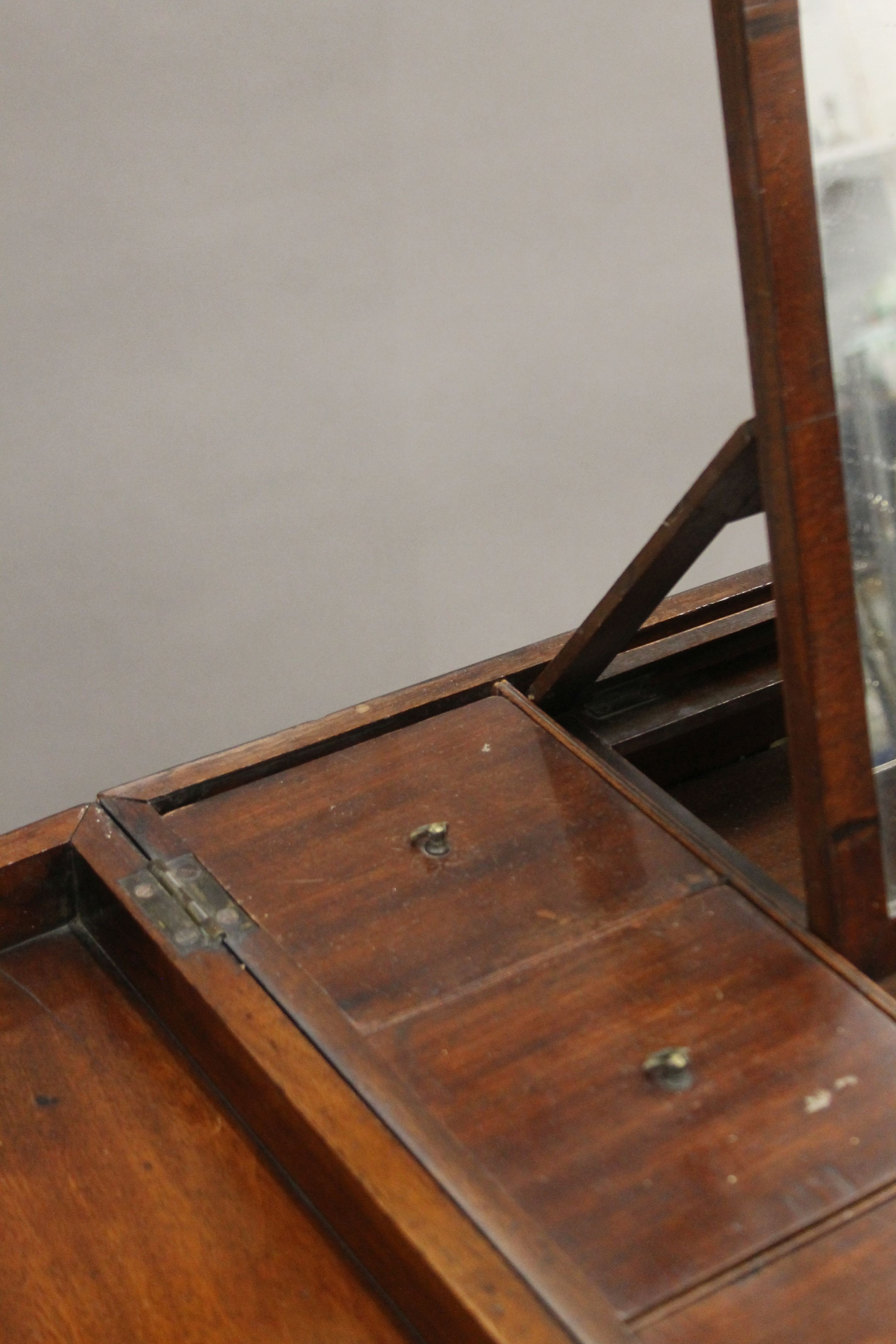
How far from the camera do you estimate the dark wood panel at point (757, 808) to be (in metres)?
1.52

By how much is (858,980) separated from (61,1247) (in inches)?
21.8

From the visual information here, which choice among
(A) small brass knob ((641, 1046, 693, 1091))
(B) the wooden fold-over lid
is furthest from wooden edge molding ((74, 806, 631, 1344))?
(A) small brass knob ((641, 1046, 693, 1091))

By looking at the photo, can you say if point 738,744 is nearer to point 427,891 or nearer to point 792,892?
point 792,892

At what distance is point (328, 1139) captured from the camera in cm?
104

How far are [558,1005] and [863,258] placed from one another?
53 cm

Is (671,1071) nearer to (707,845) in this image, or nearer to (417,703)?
(707,845)

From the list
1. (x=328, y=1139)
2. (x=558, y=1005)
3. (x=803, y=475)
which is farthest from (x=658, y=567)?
(x=328, y=1139)

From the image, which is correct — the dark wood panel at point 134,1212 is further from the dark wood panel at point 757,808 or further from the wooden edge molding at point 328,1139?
the dark wood panel at point 757,808

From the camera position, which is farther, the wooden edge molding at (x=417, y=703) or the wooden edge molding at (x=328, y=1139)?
the wooden edge molding at (x=417, y=703)

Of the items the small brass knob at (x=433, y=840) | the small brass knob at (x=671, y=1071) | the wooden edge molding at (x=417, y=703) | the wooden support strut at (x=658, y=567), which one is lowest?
the small brass knob at (x=671, y=1071)

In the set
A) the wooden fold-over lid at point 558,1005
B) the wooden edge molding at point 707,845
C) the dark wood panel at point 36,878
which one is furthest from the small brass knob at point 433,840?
the dark wood panel at point 36,878

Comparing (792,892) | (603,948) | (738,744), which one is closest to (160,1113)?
(603,948)

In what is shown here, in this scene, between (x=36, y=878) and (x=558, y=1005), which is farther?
(x=36, y=878)

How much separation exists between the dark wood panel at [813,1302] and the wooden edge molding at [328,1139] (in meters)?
0.05
